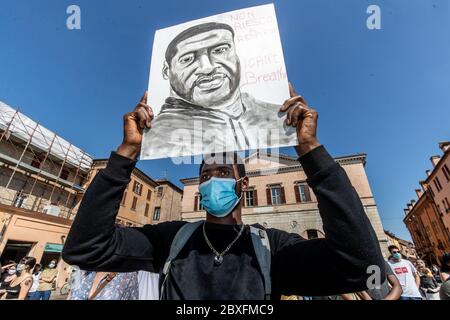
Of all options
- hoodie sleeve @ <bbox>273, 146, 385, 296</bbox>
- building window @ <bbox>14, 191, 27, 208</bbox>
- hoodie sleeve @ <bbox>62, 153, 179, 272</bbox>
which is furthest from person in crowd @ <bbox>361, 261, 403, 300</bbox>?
building window @ <bbox>14, 191, 27, 208</bbox>

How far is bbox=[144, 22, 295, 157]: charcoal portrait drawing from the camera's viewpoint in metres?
1.38

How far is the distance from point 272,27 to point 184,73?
2.48ft

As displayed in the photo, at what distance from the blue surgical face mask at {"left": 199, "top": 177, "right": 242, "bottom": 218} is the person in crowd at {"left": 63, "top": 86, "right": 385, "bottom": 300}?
13 centimetres

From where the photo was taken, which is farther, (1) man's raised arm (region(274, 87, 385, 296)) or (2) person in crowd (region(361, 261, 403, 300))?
(2) person in crowd (region(361, 261, 403, 300))

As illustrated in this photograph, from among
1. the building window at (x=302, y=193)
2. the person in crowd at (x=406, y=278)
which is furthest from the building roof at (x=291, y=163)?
the person in crowd at (x=406, y=278)

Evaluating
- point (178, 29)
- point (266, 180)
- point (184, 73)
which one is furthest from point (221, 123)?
point (266, 180)

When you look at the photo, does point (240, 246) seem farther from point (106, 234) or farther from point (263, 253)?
point (106, 234)

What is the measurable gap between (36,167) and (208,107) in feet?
81.6

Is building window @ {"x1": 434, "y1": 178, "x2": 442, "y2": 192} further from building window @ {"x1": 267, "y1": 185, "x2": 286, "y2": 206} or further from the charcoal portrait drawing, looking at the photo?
the charcoal portrait drawing

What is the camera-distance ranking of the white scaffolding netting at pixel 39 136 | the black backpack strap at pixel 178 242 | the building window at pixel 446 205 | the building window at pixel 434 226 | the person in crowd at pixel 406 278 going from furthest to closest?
the building window at pixel 434 226 → the building window at pixel 446 205 → the white scaffolding netting at pixel 39 136 → the person in crowd at pixel 406 278 → the black backpack strap at pixel 178 242

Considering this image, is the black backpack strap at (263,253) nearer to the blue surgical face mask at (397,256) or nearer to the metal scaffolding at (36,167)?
the blue surgical face mask at (397,256)

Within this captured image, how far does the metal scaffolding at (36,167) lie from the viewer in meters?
16.7

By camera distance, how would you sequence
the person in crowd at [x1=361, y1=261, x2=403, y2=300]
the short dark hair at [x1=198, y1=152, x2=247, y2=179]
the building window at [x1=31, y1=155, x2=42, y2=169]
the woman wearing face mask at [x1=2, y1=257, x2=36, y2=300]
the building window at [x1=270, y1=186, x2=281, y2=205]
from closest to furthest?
the short dark hair at [x1=198, y1=152, x2=247, y2=179], the person in crowd at [x1=361, y1=261, x2=403, y2=300], the woman wearing face mask at [x1=2, y1=257, x2=36, y2=300], the building window at [x1=31, y1=155, x2=42, y2=169], the building window at [x1=270, y1=186, x2=281, y2=205]

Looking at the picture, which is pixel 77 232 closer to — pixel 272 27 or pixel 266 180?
pixel 272 27
